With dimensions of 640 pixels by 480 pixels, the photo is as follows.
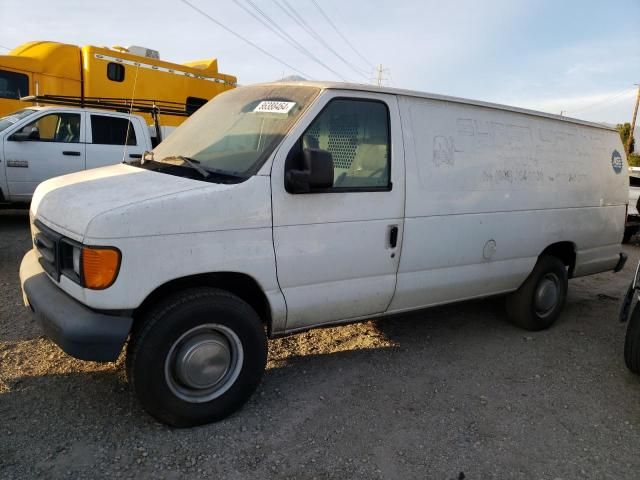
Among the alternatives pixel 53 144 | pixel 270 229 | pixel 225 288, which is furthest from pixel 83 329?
pixel 53 144

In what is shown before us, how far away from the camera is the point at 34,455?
267 centimetres

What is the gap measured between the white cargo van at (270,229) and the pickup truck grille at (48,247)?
21 millimetres

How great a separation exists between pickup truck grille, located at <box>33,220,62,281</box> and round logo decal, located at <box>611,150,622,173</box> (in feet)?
17.5

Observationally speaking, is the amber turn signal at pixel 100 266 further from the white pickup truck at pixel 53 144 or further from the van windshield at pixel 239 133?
the white pickup truck at pixel 53 144

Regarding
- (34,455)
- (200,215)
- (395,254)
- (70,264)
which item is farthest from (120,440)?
(395,254)

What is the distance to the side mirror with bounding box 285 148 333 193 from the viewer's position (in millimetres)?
2967

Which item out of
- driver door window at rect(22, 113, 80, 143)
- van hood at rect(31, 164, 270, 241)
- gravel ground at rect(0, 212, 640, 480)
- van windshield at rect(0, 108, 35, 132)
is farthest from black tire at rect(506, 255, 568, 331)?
van windshield at rect(0, 108, 35, 132)

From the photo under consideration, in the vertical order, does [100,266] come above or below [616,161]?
below

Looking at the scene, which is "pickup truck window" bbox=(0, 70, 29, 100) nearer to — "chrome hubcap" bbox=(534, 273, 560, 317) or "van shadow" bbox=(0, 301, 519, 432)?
"van shadow" bbox=(0, 301, 519, 432)

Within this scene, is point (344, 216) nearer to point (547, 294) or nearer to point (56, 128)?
point (547, 294)

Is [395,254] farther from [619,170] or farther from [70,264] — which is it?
[619,170]

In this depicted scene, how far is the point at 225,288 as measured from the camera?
3162 millimetres

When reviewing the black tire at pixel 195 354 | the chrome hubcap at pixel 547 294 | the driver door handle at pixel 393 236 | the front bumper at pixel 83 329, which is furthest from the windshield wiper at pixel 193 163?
the chrome hubcap at pixel 547 294

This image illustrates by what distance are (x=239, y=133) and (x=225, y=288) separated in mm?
1027
